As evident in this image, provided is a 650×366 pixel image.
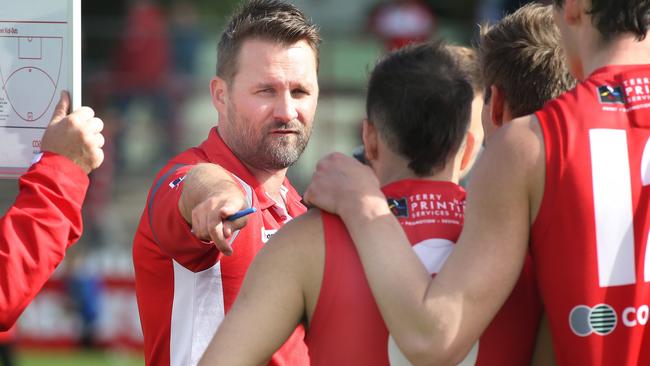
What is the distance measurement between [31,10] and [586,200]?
180cm

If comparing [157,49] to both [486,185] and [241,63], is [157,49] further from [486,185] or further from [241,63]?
[486,185]

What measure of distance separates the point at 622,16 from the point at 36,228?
163cm

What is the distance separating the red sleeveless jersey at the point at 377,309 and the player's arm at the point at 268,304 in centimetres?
5

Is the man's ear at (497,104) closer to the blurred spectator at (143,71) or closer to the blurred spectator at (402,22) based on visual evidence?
the blurred spectator at (143,71)

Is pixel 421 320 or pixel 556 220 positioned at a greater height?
pixel 556 220

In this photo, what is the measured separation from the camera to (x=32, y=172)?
2.91 metres

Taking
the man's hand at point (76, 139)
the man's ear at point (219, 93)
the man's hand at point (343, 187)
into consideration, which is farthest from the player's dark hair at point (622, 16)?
the man's ear at point (219, 93)

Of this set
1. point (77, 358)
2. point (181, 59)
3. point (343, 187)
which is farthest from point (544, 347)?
point (181, 59)

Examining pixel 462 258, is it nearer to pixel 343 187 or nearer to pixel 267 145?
pixel 343 187

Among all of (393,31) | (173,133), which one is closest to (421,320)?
(173,133)

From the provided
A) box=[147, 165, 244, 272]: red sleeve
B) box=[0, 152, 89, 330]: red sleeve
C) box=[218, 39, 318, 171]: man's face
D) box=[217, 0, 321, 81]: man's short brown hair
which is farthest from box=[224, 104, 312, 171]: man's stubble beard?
box=[0, 152, 89, 330]: red sleeve

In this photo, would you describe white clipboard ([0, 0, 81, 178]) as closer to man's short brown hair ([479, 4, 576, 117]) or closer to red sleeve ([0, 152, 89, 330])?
red sleeve ([0, 152, 89, 330])

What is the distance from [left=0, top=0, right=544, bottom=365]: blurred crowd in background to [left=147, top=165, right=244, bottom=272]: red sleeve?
7040 millimetres

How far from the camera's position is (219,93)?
3889mm
